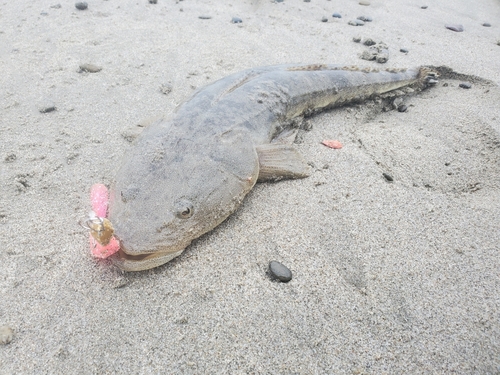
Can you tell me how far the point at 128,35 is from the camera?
5.41m

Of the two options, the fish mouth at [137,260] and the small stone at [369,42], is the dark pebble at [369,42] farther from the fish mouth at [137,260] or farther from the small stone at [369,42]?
the fish mouth at [137,260]

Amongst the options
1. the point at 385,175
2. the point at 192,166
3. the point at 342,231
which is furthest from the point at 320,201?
the point at 192,166

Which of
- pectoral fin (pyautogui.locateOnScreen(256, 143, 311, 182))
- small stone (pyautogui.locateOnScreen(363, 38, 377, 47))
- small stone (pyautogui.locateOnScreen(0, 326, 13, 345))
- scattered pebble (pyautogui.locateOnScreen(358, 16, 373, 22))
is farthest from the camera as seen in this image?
scattered pebble (pyautogui.locateOnScreen(358, 16, 373, 22))

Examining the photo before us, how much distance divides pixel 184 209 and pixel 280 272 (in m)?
0.72

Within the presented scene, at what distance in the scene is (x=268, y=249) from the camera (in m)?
2.40

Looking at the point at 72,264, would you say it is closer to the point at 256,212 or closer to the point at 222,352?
the point at 222,352

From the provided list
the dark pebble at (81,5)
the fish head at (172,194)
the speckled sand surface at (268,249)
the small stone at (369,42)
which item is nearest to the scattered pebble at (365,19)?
the small stone at (369,42)

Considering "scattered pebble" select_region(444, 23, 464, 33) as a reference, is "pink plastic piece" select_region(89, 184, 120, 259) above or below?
below

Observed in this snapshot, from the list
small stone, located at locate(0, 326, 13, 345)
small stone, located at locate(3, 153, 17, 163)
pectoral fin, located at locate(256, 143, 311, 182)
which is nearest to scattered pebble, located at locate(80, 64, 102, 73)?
small stone, located at locate(3, 153, 17, 163)

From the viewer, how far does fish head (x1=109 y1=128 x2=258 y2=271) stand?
215 cm

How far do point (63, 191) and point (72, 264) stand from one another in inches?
31.0

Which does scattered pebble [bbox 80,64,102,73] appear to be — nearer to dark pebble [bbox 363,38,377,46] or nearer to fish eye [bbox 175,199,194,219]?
Result: fish eye [bbox 175,199,194,219]

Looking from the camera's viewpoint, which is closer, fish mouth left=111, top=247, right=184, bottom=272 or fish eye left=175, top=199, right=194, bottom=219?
fish mouth left=111, top=247, right=184, bottom=272

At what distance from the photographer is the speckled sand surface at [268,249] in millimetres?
1839
